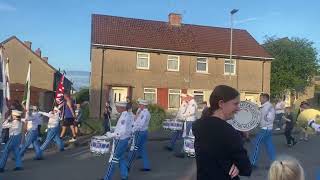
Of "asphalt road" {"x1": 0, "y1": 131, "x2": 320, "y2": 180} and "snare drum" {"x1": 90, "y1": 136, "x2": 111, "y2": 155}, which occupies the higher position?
"snare drum" {"x1": 90, "y1": 136, "x2": 111, "y2": 155}

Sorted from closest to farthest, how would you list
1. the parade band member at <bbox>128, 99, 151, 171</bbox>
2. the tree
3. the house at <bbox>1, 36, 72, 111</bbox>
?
1. the parade band member at <bbox>128, 99, 151, 171</bbox>
2. the house at <bbox>1, 36, 72, 111</bbox>
3. the tree

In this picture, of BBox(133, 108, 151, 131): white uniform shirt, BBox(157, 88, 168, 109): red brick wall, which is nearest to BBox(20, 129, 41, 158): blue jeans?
BBox(133, 108, 151, 131): white uniform shirt

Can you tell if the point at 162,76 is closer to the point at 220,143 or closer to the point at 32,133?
the point at 32,133

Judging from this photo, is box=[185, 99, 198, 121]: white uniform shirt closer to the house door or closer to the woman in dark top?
the woman in dark top

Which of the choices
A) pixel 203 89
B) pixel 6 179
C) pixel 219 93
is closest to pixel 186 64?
pixel 203 89

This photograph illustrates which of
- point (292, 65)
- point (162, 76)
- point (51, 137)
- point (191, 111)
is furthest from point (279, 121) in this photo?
point (292, 65)

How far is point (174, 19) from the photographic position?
137 ft

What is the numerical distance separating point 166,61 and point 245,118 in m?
30.0

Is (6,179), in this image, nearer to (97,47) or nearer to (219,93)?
(219,93)

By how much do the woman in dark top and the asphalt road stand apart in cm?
629

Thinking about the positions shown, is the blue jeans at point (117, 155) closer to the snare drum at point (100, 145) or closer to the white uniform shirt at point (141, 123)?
the snare drum at point (100, 145)

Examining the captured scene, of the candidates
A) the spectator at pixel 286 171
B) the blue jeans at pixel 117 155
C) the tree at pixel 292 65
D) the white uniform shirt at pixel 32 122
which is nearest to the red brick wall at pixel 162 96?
the tree at pixel 292 65

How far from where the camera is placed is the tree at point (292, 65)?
53781 millimetres

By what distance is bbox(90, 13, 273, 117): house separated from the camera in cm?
3638
